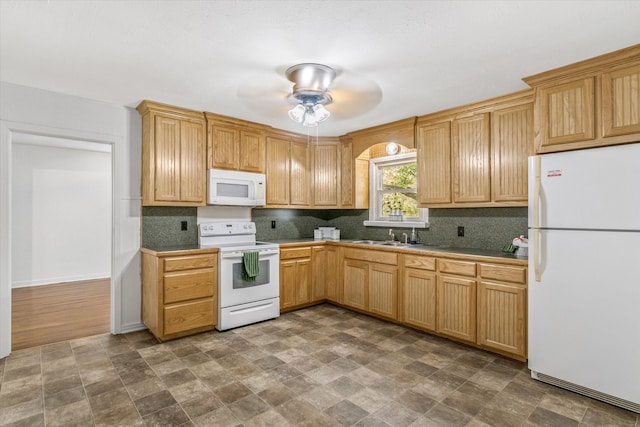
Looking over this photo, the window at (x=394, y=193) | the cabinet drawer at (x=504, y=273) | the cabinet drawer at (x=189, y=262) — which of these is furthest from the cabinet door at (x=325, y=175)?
the cabinet drawer at (x=504, y=273)

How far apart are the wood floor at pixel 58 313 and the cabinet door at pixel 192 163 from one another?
5.71 ft

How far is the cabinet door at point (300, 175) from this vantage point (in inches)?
190

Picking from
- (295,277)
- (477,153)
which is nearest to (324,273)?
(295,277)

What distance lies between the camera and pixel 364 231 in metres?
5.02

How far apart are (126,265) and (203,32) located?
8.83 feet

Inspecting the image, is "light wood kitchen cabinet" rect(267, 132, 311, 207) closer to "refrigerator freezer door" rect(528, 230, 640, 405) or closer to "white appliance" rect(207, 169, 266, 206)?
"white appliance" rect(207, 169, 266, 206)

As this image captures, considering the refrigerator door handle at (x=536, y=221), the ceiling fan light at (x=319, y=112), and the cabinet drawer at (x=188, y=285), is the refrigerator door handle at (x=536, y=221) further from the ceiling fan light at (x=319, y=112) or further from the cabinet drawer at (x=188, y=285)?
the cabinet drawer at (x=188, y=285)

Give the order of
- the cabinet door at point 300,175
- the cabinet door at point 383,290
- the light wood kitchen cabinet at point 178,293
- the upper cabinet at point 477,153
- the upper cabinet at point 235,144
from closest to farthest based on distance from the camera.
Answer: the upper cabinet at point 477,153
the light wood kitchen cabinet at point 178,293
the cabinet door at point 383,290
the upper cabinet at point 235,144
the cabinet door at point 300,175

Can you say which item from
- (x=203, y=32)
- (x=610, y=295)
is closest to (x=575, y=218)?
(x=610, y=295)

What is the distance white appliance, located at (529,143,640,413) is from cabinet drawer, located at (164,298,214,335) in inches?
119

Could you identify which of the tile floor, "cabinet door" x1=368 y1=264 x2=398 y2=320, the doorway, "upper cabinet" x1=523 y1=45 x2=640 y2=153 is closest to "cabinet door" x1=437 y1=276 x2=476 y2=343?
the tile floor

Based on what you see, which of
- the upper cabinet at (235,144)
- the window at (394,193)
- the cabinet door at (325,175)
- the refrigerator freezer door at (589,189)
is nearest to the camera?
the refrigerator freezer door at (589,189)

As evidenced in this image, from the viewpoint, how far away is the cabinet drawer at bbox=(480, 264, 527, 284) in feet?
9.26

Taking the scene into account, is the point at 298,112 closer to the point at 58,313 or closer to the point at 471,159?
the point at 471,159
